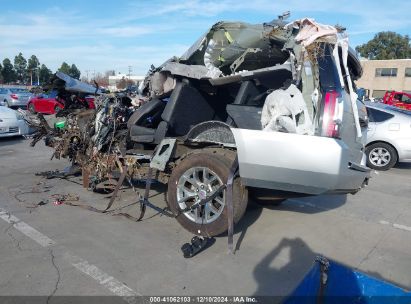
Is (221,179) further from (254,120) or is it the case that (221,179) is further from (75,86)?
(75,86)

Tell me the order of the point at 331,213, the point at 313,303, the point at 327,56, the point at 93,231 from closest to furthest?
the point at 313,303, the point at 327,56, the point at 93,231, the point at 331,213

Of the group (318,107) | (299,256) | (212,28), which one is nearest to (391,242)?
(299,256)

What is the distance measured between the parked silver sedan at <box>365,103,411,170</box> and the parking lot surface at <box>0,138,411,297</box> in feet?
10.2

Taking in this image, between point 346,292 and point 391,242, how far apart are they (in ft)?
7.11

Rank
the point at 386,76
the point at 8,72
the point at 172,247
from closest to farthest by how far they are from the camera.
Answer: the point at 172,247, the point at 386,76, the point at 8,72

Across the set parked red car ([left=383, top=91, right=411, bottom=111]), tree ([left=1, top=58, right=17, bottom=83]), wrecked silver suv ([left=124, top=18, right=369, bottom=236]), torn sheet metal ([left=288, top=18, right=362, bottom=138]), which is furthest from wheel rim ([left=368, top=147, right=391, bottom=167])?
tree ([left=1, top=58, right=17, bottom=83])

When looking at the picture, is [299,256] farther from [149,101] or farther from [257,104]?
[149,101]

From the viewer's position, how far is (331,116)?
144 inches

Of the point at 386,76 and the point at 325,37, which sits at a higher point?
the point at 386,76

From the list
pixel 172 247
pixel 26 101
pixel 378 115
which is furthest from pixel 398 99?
pixel 26 101

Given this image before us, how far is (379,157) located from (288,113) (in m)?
6.38

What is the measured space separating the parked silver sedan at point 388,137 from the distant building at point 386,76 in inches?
1746

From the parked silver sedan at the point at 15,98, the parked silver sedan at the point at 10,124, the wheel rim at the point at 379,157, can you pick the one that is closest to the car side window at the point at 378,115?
the wheel rim at the point at 379,157

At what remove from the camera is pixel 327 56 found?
393 centimetres
